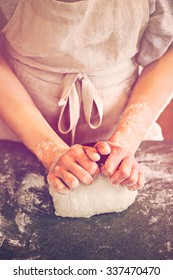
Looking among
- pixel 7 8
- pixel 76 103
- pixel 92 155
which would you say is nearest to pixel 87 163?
pixel 92 155

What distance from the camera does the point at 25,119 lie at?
687 mm

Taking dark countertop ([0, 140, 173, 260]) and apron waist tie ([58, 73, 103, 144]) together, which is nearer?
dark countertop ([0, 140, 173, 260])

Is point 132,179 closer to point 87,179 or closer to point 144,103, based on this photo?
point 87,179

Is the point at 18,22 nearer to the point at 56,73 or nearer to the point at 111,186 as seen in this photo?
the point at 56,73

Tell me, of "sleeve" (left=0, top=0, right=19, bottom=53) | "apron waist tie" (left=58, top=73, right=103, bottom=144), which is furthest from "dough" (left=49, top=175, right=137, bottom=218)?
"sleeve" (left=0, top=0, right=19, bottom=53)

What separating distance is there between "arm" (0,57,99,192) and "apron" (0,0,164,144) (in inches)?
1.2

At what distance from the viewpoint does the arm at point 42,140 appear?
1.94ft

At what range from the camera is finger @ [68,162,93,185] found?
1.92 ft

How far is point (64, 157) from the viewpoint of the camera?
601mm

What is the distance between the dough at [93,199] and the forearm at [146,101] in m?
0.09

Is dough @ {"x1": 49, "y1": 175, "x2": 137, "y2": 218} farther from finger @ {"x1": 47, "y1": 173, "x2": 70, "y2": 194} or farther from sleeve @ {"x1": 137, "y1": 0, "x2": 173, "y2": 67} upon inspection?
sleeve @ {"x1": 137, "y1": 0, "x2": 173, "y2": 67}

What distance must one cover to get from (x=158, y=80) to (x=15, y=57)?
24 cm

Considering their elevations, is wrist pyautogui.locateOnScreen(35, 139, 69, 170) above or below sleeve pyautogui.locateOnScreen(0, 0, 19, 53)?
below
